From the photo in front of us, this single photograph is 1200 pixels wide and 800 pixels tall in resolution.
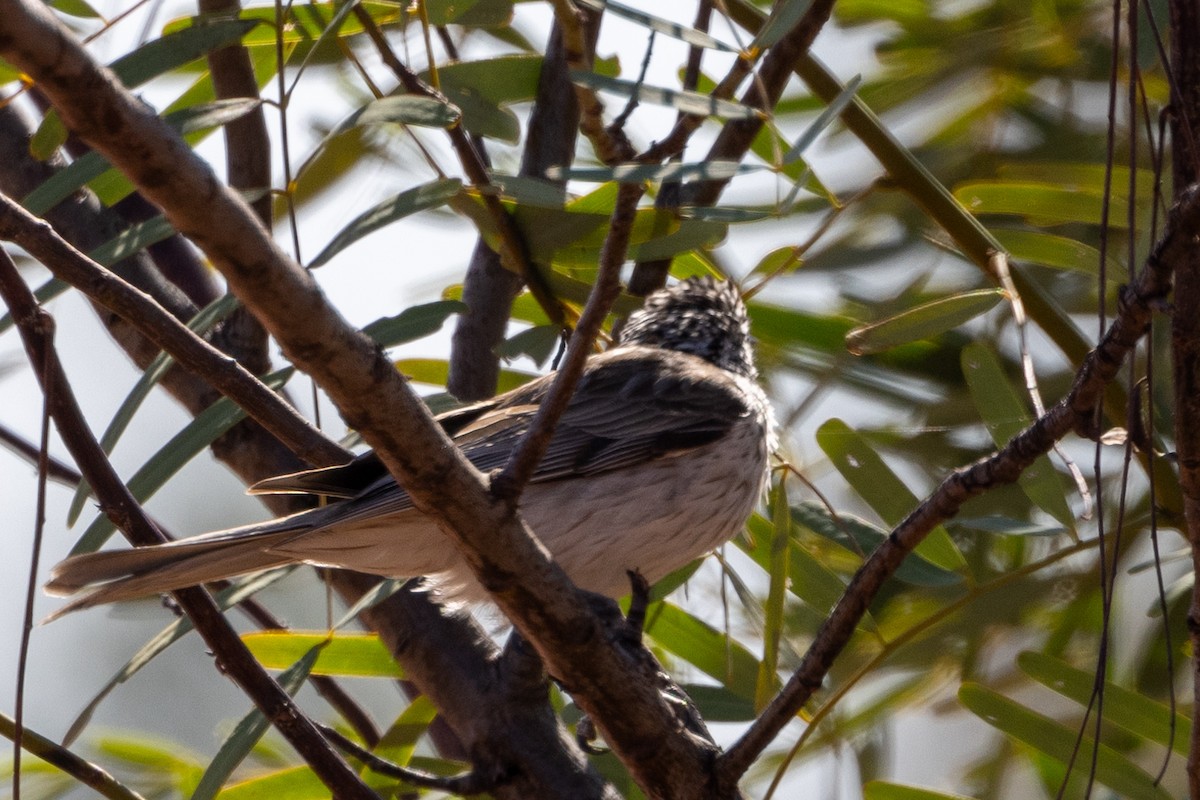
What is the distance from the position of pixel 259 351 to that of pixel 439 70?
1.03 meters

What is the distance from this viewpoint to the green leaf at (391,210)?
2.50 meters

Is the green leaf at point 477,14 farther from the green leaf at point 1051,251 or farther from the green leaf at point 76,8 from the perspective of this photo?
the green leaf at point 1051,251

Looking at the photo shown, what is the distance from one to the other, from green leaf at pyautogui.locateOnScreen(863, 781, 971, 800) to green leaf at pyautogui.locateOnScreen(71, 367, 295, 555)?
161 cm

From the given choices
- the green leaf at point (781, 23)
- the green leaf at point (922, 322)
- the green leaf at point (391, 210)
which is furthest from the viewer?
the green leaf at point (922, 322)

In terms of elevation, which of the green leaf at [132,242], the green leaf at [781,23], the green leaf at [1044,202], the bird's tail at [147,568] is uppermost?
the green leaf at [132,242]

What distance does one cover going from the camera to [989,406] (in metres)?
3.02

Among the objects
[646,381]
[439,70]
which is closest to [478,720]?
[646,381]

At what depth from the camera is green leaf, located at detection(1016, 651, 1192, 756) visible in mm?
2895

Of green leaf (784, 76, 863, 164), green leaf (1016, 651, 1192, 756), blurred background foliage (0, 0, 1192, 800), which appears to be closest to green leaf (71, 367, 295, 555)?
blurred background foliage (0, 0, 1192, 800)

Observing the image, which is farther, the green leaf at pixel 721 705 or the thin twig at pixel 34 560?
the green leaf at pixel 721 705

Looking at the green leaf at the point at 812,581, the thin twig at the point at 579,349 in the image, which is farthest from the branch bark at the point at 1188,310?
the green leaf at the point at 812,581

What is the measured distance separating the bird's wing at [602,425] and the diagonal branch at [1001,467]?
3.50 ft

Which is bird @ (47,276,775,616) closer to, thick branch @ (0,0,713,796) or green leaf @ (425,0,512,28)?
thick branch @ (0,0,713,796)

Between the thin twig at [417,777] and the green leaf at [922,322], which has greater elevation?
the green leaf at [922,322]
